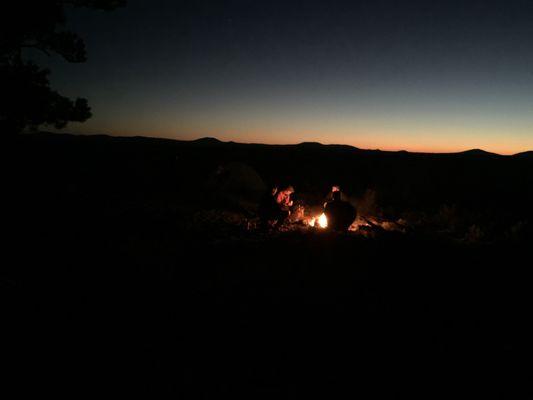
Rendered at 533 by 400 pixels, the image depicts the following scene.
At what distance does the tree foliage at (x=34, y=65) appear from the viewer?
7.25 meters

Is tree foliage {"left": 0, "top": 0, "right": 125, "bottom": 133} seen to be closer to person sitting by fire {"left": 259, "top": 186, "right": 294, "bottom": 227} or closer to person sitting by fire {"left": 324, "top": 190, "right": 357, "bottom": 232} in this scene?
person sitting by fire {"left": 259, "top": 186, "right": 294, "bottom": 227}

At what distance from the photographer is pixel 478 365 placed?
4098mm

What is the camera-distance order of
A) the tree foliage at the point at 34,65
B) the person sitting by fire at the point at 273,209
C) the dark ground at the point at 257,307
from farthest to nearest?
the person sitting by fire at the point at 273,209 < the tree foliage at the point at 34,65 < the dark ground at the point at 257,307

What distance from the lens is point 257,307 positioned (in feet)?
17.5

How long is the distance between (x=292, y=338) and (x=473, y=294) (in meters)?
3.64

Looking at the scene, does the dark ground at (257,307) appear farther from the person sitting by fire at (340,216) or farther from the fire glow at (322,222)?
the fire glow at (322,222)

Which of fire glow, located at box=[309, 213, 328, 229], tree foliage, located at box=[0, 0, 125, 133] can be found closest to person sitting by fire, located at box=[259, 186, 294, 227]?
fire glow, located at box=[309, 213, 328, 229]

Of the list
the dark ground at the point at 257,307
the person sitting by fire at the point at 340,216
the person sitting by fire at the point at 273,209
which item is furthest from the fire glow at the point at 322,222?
the dark ground at the point at 257,307

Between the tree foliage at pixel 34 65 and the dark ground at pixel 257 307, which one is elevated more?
the tree foliage at pixel 34 65

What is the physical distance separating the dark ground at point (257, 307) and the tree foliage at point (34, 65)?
267 cm

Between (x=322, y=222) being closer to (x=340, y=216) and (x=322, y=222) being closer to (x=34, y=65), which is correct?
(x=340, y=216)

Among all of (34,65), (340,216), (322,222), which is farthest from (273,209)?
(34,65)

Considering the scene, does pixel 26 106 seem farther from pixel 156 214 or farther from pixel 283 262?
pixel 283 262

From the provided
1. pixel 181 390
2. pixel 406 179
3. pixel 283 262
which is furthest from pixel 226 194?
pixel 406 179
